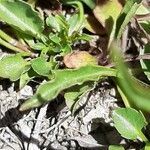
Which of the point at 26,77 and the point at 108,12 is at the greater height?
the point at 108,12

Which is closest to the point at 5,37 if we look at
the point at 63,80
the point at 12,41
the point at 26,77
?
the point at 12,41

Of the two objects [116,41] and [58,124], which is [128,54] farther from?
[58,124]

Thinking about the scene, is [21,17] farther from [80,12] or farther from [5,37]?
[80,12]

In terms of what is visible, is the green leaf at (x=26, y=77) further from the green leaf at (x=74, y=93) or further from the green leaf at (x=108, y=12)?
the green leaf at (x=108, y=12)

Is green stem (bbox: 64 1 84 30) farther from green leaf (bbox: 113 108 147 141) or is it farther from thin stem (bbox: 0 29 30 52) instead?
green leaf (bbox: 113 108 147 141)

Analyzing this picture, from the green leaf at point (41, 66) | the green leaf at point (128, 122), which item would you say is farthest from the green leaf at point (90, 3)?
the green leaf at point (128, 122)

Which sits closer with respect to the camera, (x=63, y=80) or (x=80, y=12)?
(x=63, y=80)

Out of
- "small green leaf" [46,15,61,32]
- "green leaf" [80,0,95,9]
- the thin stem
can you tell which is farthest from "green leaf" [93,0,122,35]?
the thin stem
